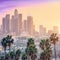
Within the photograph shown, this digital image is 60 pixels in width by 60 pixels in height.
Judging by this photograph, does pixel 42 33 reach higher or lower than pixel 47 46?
higher

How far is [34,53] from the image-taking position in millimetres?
13938

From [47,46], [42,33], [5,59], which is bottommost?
[5,59]

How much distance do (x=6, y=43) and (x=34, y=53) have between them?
3225 mm

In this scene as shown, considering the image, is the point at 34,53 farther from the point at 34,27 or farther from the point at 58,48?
the point at 58,48

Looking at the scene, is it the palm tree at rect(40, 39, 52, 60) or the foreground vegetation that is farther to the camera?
the foreground vegetation

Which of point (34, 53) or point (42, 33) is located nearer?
point (34, 53)

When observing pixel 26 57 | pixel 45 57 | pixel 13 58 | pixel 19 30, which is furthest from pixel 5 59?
pixel 19 30

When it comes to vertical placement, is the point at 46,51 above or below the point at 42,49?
below

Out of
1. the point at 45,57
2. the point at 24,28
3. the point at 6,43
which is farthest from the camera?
the point at 24,28

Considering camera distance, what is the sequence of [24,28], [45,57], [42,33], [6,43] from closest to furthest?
[45,57] < [6,43] < [42,33] < [24,28]

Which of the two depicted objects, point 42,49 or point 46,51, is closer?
point 46,51

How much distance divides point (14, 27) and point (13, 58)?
35.6 feet

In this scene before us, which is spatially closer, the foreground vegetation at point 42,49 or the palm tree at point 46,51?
the palm tree at point 46,51

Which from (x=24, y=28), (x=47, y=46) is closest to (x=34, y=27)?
(x=24, y=28)
